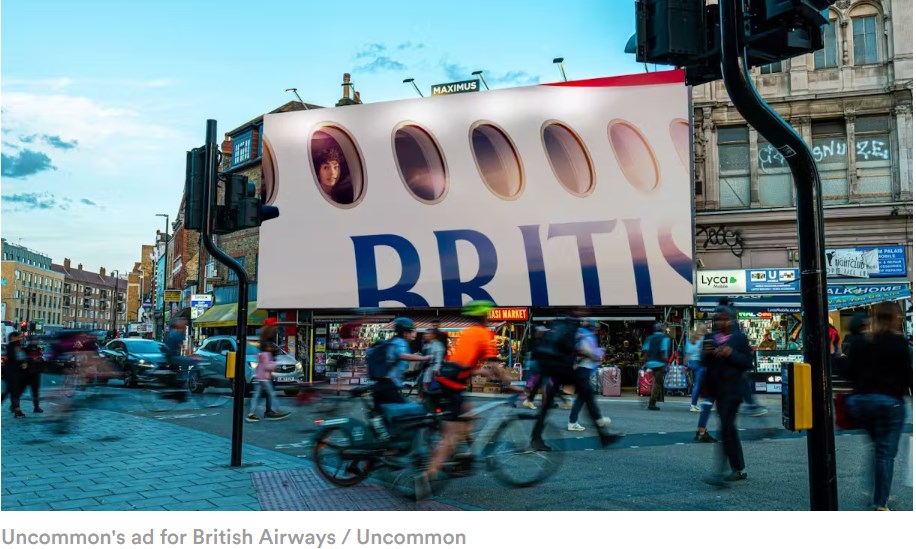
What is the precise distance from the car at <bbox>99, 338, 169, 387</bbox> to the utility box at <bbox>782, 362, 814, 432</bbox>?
18.7m

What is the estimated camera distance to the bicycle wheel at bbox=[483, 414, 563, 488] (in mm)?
6980

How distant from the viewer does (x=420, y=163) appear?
27.6 metres

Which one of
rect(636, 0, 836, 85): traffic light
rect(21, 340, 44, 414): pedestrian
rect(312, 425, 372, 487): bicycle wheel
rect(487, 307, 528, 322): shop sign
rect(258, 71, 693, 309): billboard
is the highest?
rect(258, 71, 693, 309): billboard

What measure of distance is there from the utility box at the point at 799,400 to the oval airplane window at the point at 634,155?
2070 cm

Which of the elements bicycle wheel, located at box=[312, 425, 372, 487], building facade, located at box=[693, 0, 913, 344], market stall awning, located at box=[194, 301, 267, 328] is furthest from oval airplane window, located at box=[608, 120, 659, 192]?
bicycle wheel, located at box=[312, 425, 372, 487]

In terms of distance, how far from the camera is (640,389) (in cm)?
2123

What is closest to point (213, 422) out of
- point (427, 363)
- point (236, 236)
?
point (427, 363)

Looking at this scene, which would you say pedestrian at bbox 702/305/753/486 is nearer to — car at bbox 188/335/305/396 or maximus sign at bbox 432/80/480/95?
car at bbox 188/335/305/396

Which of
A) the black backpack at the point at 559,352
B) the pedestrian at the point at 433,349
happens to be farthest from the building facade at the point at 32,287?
the black backpack at the point at 559,352

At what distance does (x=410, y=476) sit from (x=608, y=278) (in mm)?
19160

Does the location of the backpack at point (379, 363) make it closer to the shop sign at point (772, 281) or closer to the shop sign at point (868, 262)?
the shop sign at point (772, 281)

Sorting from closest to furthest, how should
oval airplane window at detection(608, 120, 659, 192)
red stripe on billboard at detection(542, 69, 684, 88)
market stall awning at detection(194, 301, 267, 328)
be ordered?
1. red stripe on billboard at detection(542, 69, 684, 88)
2. oval airplane window at detection(608, 120, 659, 192)
3. market stall awning at detection(194, 301, 267, 328)

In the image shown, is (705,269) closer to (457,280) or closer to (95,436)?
(457,280)

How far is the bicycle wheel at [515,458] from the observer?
6.98 metres
